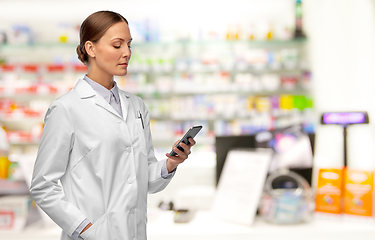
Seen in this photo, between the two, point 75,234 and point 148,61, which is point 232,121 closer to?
point 148,61

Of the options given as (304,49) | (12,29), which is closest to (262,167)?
(304,49)

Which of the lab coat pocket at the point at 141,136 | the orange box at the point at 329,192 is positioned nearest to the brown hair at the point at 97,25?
the lab coat pocket at the point at 141,136

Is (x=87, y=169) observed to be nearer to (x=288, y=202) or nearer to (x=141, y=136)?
(x=141, y=136)

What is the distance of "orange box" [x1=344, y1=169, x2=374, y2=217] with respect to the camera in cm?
164

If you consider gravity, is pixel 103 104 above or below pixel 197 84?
above

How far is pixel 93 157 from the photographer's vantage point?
0.95m

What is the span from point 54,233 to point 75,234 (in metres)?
0.63

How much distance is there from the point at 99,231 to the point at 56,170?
22 centimetres

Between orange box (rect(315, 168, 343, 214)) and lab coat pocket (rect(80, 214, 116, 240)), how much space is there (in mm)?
1222

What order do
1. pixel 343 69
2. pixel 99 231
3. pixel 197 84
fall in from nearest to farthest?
pixel 99 231, pixel 343 69, pixel 197 84

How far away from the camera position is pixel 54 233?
146cm

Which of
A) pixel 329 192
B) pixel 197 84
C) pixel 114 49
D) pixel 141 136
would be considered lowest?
pixel 329 192

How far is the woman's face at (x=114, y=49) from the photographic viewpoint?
96cm

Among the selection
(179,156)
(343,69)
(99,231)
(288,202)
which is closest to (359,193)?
(288,202)
